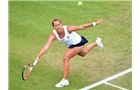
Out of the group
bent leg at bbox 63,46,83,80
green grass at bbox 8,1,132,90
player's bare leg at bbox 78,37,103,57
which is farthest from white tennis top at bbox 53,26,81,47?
green grass at bbox 8,1,132,90

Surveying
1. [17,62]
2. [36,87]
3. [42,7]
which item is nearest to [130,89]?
[36,87]

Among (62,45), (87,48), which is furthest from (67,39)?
(62,45)

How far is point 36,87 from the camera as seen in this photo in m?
14.6

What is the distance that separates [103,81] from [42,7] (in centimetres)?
565

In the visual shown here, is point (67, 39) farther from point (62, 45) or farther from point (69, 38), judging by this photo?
point (62, 45)

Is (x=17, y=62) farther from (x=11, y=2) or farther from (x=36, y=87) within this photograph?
(x=11, y=2)

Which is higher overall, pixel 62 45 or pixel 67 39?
pixel 67 39

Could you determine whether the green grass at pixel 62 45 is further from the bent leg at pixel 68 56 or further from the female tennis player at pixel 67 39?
the female tennis player at pixel 67 39

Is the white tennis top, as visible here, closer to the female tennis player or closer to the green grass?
the female tennis player

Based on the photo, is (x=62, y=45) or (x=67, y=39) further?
(x=62, y=45)

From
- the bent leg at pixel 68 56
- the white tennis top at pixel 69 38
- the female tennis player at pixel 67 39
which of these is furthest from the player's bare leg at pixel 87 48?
the white tennis top at pixel 69 38

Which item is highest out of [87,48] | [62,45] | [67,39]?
[67,39]

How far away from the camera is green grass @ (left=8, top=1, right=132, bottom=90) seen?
49.4 feet

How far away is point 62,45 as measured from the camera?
17062mm
